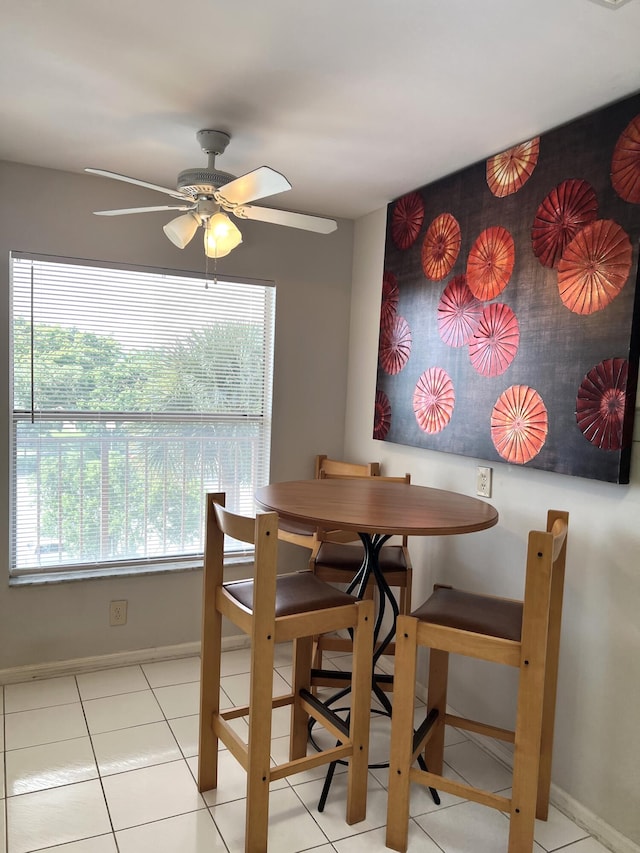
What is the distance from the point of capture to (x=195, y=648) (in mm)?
3109

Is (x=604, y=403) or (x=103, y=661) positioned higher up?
(x=604, y=403)

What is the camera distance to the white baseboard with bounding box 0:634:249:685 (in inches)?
109

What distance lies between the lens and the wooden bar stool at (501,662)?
5.32 feet

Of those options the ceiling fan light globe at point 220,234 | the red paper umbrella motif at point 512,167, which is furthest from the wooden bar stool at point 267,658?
the red paper umbrella motif at point 512,167

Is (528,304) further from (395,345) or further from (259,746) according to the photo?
(259,746)

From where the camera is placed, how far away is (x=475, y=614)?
73.2 inches

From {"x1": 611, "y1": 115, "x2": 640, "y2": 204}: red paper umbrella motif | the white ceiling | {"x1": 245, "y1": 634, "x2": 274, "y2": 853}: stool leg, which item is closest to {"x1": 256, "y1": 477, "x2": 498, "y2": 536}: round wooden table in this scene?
{"x1": 245, "y1": 634, "x2": 274, "y2": 853}: stool leg

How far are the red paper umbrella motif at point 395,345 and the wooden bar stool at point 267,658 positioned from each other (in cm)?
126

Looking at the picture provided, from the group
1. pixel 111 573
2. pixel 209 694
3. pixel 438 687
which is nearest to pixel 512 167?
pixel 438 687

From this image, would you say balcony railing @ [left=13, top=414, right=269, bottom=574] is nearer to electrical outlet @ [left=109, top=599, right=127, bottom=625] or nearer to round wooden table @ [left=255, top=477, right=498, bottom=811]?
electrical outlet @ [left=109, top=599, right=127, bottom=625]

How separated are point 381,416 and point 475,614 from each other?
1.37m

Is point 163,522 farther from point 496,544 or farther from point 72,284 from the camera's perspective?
point 496,544

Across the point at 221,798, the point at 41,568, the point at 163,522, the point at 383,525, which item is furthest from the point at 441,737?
the point at 41,568

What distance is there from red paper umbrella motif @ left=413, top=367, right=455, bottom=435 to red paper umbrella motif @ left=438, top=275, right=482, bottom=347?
0.54 feet
